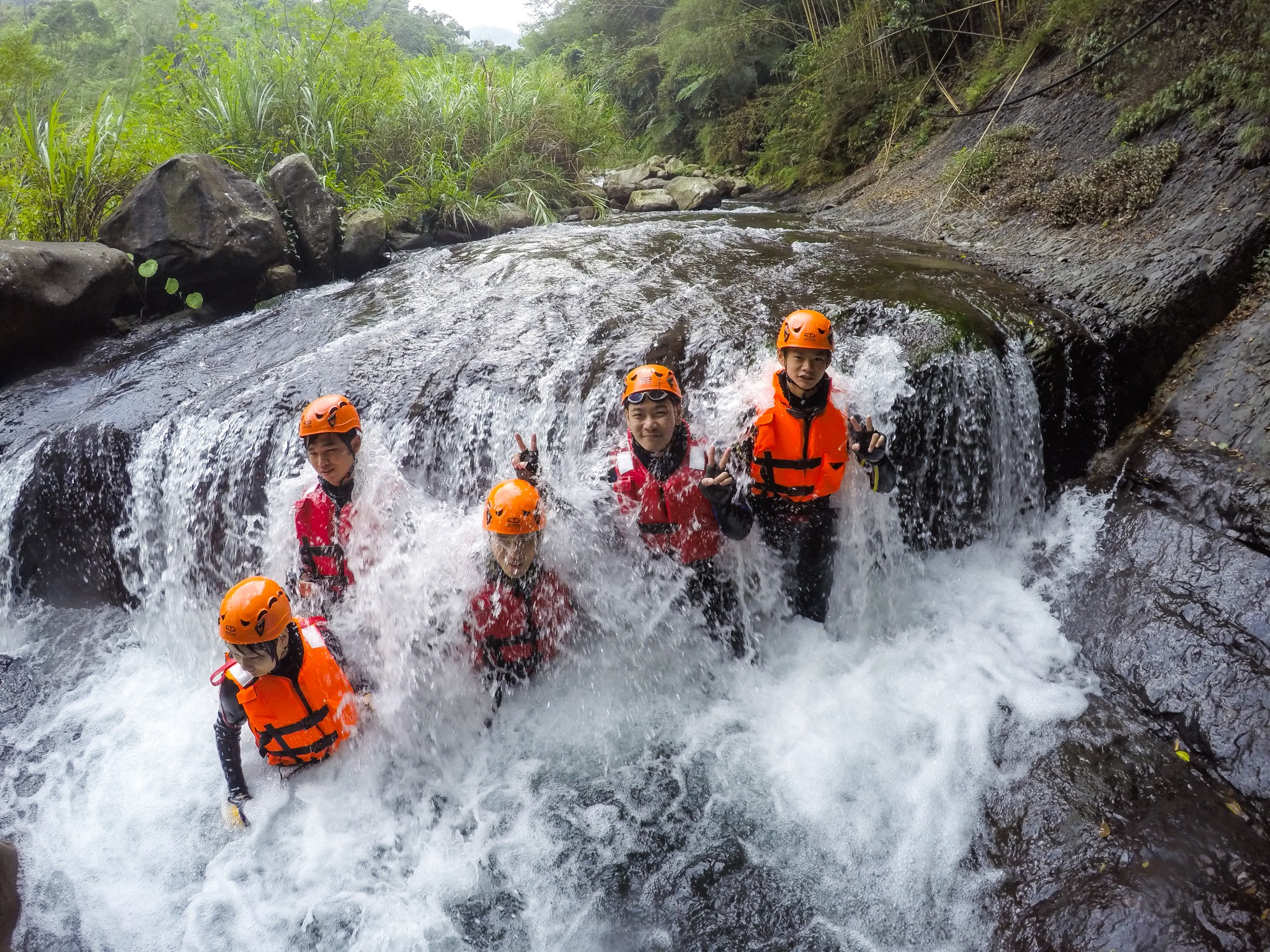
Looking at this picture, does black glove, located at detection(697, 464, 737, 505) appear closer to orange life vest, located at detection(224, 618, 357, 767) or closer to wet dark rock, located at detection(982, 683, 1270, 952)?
→ wet dark rock, located at detection(982, 683, 1270, 952)

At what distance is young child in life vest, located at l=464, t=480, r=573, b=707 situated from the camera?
3.03 meters

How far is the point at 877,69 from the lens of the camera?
10094 millimetres

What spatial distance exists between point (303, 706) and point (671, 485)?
6.41 feet

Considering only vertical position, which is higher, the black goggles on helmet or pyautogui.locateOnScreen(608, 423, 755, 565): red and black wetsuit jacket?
the black goggles on helmet

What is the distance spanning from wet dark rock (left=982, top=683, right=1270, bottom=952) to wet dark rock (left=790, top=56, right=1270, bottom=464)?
89.1 inches

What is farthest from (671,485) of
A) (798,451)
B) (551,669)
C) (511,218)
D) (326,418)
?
(511,218)

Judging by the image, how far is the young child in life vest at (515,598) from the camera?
303 cm

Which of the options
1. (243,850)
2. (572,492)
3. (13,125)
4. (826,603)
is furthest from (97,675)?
(13,125)

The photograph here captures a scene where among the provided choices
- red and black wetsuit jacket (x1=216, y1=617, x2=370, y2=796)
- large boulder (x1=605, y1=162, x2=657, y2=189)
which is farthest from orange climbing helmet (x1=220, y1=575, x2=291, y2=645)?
large boulder (x1=605, y1=162, x2=657, y2=189)

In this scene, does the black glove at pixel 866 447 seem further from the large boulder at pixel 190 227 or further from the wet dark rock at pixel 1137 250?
the large boulder at pixel 190 227

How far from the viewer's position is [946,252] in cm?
661

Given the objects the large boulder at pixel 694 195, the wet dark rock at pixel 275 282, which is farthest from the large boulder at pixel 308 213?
the large boulder at pixel 694 195

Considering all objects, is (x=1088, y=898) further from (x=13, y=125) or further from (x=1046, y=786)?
(x=13, y=125)

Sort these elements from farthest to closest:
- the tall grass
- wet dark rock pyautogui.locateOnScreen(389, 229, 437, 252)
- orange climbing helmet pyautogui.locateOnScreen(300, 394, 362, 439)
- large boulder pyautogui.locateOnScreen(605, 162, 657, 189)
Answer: large boulder pyautogui.locateOnScreen(605, 162, 657, 189) → wet dark rock pyautogui.locateOnScreen(389, 229, 437, 252) → the tall grass → orange climbing helmet pyautogui.locateOnScreen(300, 394, 362, 439)
